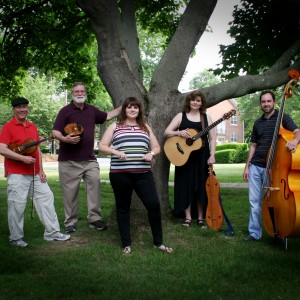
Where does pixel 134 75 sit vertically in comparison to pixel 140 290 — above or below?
above

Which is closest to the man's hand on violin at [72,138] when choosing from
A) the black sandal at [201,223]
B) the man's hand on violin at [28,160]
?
the man's hand on violin at [28,160]

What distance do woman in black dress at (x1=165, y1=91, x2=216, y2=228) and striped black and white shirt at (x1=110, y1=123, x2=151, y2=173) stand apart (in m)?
1.07

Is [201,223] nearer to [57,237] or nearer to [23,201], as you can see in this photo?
[57,237]

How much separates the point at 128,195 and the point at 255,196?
172 cm

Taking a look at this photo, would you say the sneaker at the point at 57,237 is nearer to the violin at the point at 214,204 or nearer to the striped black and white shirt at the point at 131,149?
the striped black and white shirt at the point at 131,149

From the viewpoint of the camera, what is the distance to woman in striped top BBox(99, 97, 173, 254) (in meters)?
5.32

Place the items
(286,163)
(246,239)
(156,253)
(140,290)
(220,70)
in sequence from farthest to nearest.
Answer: (220,70), (246,239), (156,253), (286,163), (140,290)

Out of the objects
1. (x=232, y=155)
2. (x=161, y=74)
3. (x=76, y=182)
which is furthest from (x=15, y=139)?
(x=232, y=155)

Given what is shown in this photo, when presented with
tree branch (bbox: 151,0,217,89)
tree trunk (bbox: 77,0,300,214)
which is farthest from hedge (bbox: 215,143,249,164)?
tree branch (bbox: 151,0,217,89)

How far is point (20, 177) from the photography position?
5754 mm

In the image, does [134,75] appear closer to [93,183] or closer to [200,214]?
[93,183]

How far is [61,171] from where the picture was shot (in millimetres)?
6273

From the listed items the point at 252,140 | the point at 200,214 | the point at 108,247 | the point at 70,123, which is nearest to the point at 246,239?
the point at 200,214

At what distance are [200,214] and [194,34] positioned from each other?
107 inches
